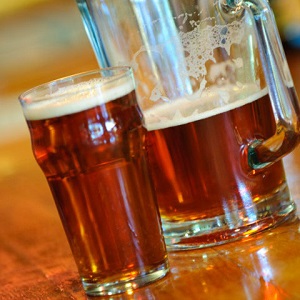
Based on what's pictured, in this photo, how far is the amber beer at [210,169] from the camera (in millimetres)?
658

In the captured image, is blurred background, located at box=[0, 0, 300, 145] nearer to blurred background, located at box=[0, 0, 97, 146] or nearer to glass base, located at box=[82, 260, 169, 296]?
blurred background, located at box=[0, 0, 97, 146]

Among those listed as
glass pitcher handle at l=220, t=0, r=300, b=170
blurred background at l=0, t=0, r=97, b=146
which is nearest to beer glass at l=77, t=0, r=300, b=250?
glass pitcher handle at l=220, t=0, r=300, b=170

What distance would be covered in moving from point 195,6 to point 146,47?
58 mm

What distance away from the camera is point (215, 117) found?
654 mm

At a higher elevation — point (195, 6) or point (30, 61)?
point (195, 6)

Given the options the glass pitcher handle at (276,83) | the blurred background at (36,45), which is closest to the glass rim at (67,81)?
the glass pitcher handle at (276,83)

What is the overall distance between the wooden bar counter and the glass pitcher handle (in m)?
0.08

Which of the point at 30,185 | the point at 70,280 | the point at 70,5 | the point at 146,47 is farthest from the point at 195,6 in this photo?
the point at 70,5

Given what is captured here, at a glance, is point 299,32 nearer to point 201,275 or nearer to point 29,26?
point 29,26

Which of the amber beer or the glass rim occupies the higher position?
the glass rim

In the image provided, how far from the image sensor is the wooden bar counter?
1.77 ft

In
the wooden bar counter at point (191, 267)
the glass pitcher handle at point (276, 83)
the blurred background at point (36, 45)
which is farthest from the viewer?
the blurred background at point (36, 45)

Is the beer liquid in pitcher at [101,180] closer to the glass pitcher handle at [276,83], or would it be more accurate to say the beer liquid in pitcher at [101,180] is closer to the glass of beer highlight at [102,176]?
the glass of beer highlight at [102,176]

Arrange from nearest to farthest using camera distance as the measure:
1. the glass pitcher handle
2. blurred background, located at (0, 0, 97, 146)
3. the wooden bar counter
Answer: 1. the wooden bar counter
2. the glass pitcher handle
3. blurred background, located at (0, 0, 97, 146)
